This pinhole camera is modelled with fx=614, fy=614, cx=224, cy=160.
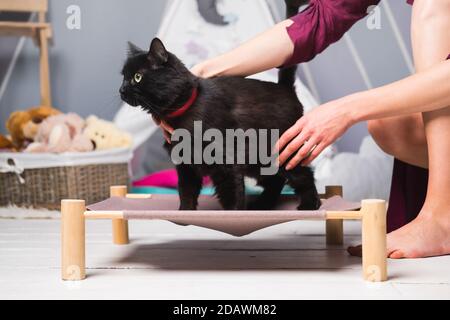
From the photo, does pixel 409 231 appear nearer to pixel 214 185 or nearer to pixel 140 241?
pixel 214 185

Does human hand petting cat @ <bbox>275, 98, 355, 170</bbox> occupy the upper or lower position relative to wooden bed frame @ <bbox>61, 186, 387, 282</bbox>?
upper

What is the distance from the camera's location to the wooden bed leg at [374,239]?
1.07m

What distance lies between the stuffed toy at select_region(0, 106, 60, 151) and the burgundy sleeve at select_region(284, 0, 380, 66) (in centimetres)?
119

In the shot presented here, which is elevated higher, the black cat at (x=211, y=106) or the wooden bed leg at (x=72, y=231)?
the black cat at (x=211, y=106)

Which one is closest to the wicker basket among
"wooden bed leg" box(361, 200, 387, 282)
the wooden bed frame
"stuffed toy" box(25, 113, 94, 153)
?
"stuffed toy" box(25, 113, 94, 153)

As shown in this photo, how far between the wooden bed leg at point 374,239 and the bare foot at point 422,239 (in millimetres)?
194

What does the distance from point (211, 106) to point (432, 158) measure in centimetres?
46

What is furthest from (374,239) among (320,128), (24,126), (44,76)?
(44,76)

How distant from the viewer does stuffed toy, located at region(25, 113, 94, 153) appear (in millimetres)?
2193

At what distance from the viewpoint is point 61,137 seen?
220 cm

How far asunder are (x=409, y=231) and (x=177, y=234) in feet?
2.38

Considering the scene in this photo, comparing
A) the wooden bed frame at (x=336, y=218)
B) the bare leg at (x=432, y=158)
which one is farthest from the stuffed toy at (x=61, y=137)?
the bare leg at (x=432, y=158)

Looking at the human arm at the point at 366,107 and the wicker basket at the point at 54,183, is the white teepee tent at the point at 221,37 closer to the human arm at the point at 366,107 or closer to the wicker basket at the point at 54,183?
the wicker basket at the point at 54,183

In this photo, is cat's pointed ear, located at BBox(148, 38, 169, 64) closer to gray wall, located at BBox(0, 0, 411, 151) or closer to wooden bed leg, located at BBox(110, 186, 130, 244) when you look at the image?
wooden bed leg, located at BBox(110, 186, 130, 244)
